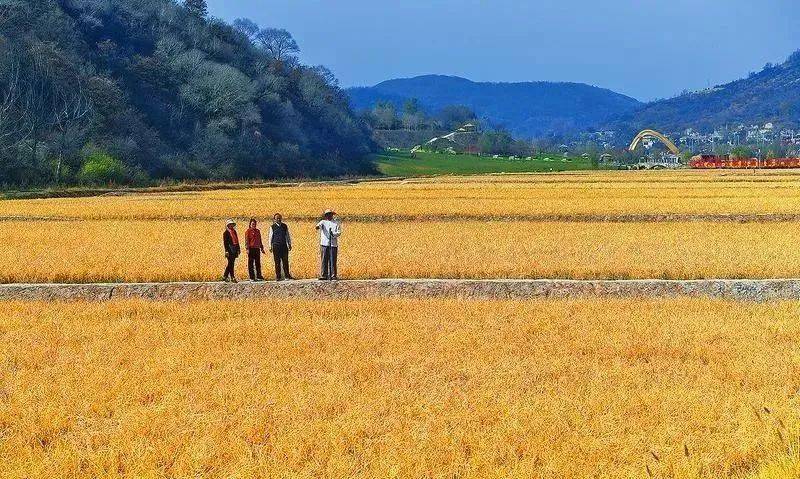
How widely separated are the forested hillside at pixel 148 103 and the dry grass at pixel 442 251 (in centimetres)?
3891

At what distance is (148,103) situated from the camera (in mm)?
88188

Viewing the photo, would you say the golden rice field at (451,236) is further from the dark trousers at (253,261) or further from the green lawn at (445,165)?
the green lawn at (445,165)

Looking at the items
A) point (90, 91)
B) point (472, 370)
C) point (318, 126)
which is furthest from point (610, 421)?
point (318, 126)

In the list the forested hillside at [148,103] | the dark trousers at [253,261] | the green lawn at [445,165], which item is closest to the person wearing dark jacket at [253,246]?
the dark trousers at [253,261]

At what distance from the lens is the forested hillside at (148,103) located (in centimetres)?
6706

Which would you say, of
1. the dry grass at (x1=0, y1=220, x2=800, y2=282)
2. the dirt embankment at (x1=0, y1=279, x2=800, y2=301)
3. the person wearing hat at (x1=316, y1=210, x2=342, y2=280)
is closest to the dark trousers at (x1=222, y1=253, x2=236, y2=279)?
the dirt embankment at (x1=0, y1=279, x2=800, y2=301)

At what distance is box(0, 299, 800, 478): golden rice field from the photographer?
6.50 metres

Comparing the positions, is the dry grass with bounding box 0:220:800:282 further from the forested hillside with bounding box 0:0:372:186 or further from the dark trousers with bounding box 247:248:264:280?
the forested hillside with bounding box 0:0:372:186

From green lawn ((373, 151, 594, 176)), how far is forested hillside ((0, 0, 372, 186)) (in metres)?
6.19

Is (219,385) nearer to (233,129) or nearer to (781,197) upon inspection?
(781,197)

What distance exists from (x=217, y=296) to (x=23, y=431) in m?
8.53

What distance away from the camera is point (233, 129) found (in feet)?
299

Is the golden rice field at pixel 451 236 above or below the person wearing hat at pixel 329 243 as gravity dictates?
below

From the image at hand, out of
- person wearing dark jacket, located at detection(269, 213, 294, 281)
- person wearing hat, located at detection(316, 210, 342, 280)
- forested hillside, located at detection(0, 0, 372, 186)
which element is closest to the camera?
person wearing hat, located at detection(316, 210, 342, 280)
